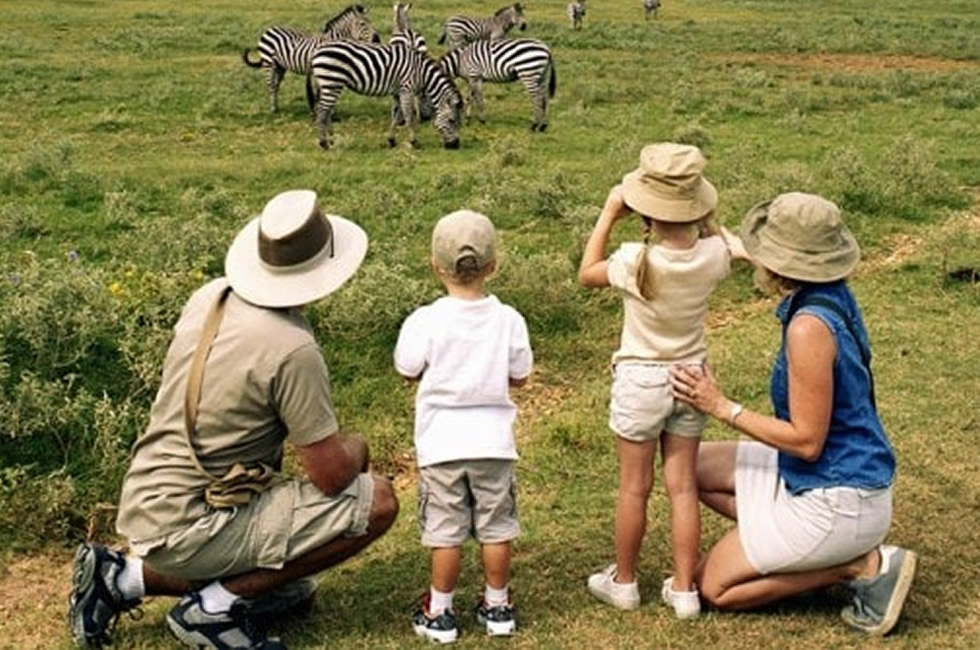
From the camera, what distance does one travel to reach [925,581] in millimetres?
4781

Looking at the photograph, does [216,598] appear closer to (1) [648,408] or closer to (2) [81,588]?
(2) [81,588]

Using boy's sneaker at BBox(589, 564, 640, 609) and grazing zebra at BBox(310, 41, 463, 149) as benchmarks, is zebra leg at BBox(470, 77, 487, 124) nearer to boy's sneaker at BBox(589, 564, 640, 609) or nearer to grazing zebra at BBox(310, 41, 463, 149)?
grazing zebra at BBox(310, 41, 463, 149)

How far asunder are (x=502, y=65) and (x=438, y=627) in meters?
15.1

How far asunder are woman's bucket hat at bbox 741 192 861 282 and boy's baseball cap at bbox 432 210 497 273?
918 millimetres

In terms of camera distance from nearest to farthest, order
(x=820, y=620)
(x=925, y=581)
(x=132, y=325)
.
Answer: (x=820, y=620) < (x=925, y=581) < (x=132, y=325)

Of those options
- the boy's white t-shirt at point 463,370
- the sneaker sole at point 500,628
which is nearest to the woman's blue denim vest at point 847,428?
the boy's white t-shirt at point 463,370

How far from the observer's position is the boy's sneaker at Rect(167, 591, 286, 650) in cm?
418

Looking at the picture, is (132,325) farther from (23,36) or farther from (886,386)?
(23,36)

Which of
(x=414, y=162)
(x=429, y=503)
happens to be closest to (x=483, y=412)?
(x=429, y=503)

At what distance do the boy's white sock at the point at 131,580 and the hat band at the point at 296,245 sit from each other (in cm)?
112

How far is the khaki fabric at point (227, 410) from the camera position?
3996 mm

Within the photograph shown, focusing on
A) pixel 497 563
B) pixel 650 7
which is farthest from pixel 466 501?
pixel 650 7

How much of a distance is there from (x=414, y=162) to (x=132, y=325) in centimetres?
774

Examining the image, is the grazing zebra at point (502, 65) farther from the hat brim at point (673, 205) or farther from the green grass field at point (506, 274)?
the hat brim at point (673, 205)
